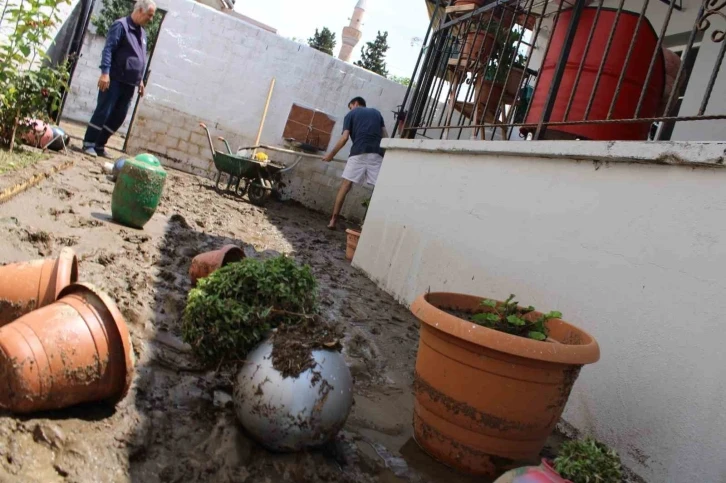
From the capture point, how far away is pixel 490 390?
232cm

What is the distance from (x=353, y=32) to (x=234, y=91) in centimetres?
2038

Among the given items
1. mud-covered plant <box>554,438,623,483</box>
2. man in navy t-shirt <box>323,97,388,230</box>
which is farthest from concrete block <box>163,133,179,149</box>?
mud-covered plant <box>554,438,623,483</box>

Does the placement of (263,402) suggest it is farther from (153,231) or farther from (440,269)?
(153,231)

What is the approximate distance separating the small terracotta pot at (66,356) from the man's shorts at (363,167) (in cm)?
610

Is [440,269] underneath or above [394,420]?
above

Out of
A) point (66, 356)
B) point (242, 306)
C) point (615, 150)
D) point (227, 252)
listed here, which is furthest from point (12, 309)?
point (615, 150)

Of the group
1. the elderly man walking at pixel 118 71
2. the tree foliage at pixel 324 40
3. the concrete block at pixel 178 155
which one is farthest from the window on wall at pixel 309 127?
the tree foliage at pixel 324 40

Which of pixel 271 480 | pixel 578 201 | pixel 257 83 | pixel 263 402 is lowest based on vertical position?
pixel 271 480

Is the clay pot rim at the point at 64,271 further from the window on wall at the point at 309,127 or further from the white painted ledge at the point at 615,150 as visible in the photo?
the window on wall at the point at 309,127

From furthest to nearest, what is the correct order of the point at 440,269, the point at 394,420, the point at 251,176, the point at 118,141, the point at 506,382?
the point at 118,141, the point at 251,176, the point at 440,269, the point at 394,420, the point at 506,382

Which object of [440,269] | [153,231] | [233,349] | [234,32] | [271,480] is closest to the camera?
[271,480]

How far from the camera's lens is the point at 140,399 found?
2.37 metres

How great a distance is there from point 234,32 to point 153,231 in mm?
6035

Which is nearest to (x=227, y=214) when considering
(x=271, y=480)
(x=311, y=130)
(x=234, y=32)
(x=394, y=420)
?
(x=311, y=130)
